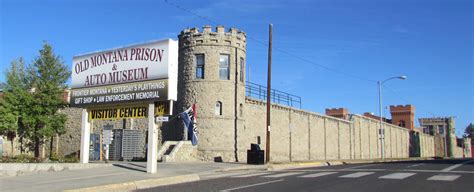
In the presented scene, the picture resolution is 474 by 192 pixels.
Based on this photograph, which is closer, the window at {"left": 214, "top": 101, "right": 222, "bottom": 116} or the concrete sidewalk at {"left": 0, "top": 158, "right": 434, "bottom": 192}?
the concrete sidewalk at {"left": 0, "top": 158, "right": 434, "bottom": 192}

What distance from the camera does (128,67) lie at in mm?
21219

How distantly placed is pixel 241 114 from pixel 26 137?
16.1m

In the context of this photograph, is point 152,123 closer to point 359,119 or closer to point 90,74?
point 90,74

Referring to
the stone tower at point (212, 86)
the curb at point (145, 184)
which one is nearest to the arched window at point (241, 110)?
the stone tower at point (212, 86)

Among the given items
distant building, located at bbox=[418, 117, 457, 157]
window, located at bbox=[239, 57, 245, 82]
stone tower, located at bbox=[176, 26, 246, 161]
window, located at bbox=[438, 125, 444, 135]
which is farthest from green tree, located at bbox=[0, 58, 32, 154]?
window, located at bbox=[438, 125, 444, 135]

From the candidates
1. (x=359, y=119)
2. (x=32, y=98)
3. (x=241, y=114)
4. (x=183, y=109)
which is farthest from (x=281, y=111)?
(x=359, y=119)

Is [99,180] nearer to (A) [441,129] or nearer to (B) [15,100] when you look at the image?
(B) [15,100]

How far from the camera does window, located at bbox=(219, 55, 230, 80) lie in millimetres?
32094

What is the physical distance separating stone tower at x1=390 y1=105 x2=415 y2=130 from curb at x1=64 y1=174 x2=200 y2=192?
8869cm

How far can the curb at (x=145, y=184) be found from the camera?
14.3 meters

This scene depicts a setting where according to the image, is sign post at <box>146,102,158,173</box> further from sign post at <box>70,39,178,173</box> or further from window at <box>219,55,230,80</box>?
window at <box>219,55,230,80</box>

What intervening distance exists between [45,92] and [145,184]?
67.9ft

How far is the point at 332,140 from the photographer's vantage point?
156 ft

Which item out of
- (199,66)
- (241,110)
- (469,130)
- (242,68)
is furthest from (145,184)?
(469,130)
